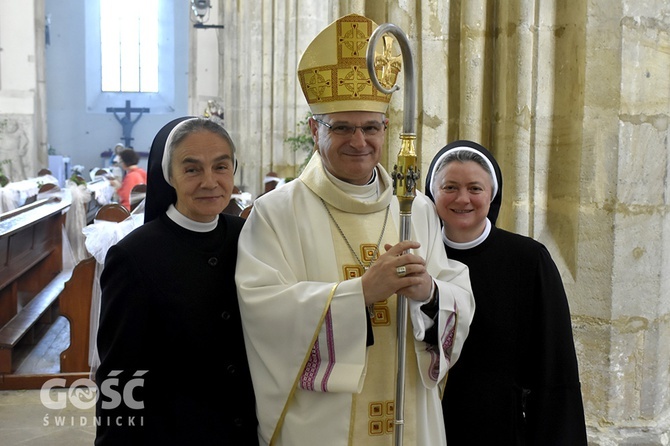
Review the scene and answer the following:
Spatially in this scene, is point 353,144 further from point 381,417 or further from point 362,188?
point 381,417

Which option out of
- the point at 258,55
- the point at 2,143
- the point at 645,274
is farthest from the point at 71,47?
the point at 645,274

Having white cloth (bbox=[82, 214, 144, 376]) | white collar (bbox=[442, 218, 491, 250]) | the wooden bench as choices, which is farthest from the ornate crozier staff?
the wooden bench

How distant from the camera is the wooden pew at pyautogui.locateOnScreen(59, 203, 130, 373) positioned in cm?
504

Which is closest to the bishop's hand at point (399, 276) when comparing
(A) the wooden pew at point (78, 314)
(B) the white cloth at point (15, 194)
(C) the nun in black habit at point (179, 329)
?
(C) the nun in black habit at point (179, 329)

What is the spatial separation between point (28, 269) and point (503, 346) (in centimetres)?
554

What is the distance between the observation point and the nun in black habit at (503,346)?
226 centimetres

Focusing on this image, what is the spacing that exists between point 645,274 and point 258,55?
9.76 metres

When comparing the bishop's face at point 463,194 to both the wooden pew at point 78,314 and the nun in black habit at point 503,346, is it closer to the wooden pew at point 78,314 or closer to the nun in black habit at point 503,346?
the nun in black habit at point 503,346

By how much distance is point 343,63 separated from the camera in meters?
2.31

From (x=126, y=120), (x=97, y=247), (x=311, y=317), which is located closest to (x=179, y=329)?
(x=311, y=317)

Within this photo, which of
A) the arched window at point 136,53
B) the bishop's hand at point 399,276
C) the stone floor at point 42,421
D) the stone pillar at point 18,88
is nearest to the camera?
the bishop's hand at point 399,276

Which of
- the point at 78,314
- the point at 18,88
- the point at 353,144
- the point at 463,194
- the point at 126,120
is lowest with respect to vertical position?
the point at 78,314

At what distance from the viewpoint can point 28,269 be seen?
6.80m

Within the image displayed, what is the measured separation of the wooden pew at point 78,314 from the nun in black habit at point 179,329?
2.99 meters
